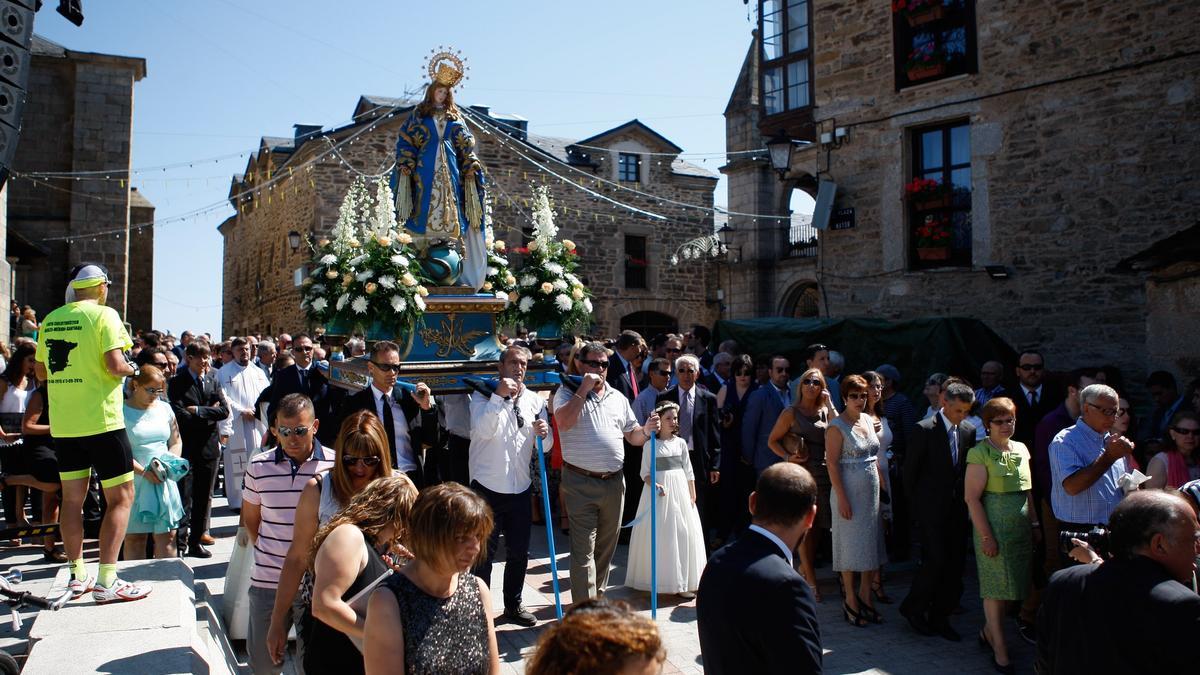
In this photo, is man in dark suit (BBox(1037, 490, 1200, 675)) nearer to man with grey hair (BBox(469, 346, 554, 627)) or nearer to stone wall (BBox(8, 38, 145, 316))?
man with grey hair (BBox(469, 346, 554, 627))

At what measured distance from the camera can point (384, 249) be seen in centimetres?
934

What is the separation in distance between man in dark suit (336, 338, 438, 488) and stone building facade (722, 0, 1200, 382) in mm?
8248

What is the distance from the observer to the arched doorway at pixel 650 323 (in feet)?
98.8

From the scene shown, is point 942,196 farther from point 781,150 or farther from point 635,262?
point 635,262

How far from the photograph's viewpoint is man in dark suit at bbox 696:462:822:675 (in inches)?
117

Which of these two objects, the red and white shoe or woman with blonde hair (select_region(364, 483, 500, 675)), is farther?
the red and white shoe

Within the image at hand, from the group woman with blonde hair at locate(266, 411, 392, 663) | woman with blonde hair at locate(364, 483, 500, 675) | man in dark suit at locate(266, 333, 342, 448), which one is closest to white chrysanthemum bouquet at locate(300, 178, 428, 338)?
man in dark suit at locate(266, 333, 342, 448)

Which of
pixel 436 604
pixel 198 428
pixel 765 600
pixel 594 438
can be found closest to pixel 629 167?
pixel 198 428

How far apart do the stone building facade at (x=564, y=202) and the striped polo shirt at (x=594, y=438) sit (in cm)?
1981

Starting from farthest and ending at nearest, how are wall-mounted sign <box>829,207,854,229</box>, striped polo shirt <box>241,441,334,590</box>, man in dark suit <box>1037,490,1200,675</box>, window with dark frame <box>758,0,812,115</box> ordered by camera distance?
window with dark frame <box>758,0,812,115</box>, wall-mounted sign <box>829,207,854,229</box>, striped polo shirt <box>241,441,334,590</box>, man in dark suit <box>1037,490,1200,675</box>

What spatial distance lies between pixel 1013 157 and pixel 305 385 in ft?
33.1

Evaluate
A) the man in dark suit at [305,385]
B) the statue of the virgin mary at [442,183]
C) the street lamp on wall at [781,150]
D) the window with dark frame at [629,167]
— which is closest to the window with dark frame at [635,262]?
the window with dark frame at [629,167]

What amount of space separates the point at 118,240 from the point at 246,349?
1618cm

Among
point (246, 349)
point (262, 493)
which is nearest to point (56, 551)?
point (246, 349)
